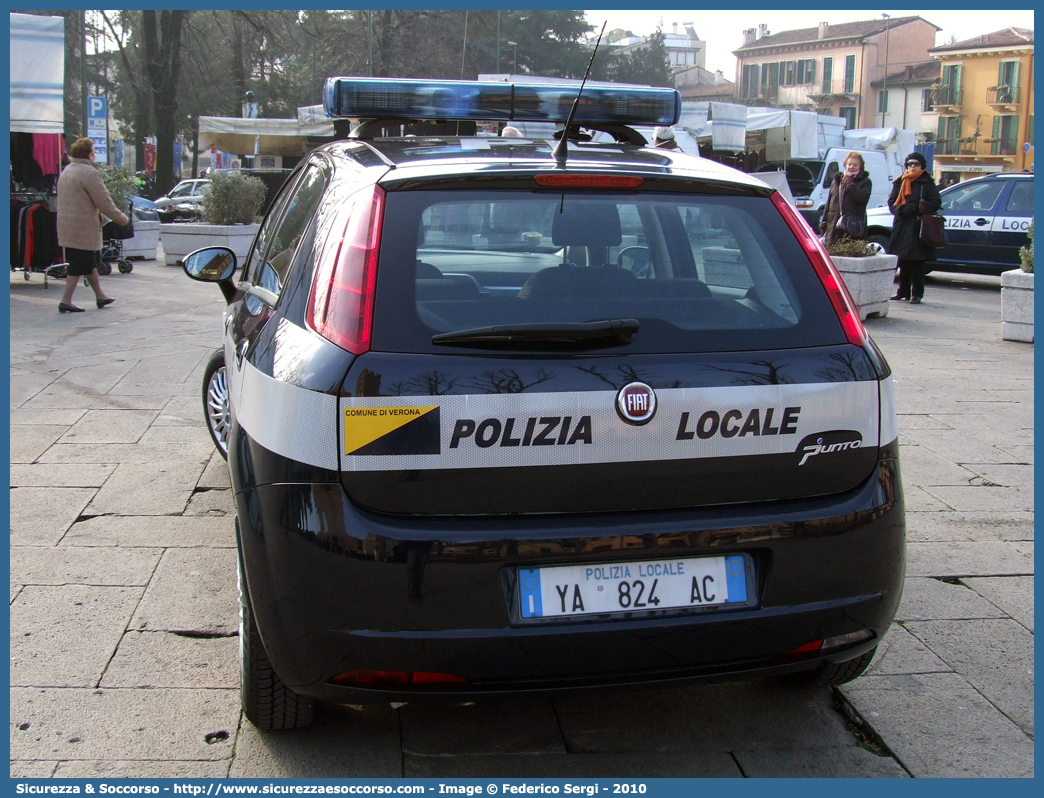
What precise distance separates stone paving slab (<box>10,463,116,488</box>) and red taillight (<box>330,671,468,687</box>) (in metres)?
3.15

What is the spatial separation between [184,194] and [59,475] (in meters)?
35.3

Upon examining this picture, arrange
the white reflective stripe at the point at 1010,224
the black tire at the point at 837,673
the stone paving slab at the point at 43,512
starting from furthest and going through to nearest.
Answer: the white reflective stripe at the point at 1010,224, the stone paving slab at the point at 43,512, the black tire at the point at 837,673

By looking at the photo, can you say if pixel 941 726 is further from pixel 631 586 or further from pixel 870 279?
pixel 870 279

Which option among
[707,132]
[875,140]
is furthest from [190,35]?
[875,140]

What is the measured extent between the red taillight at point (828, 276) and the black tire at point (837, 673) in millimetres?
957

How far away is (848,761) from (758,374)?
3.75 feet

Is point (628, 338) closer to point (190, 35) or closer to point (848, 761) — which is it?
point (848, 761)

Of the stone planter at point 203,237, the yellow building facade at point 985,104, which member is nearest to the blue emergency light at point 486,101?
the stone planter at point 203,237

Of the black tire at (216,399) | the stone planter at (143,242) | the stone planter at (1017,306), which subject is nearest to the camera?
the black tire at (216,399)

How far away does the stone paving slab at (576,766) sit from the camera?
284 centimetres

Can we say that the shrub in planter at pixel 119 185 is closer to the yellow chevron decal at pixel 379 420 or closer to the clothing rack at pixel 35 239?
the clothing rack at pixel 35 239

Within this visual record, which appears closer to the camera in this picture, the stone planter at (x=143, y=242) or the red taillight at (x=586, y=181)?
the red taillight at (x=586, y=181)

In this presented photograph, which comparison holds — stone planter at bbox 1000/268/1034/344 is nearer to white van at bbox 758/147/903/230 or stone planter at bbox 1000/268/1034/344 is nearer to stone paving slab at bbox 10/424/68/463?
stone paving slab at bbox 10/424/68/463

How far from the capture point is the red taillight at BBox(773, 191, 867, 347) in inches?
109
